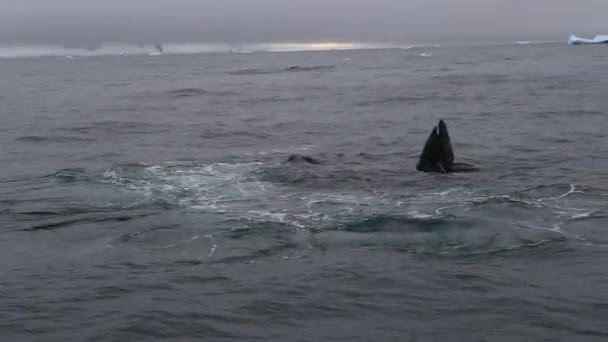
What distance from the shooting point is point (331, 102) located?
145 ft

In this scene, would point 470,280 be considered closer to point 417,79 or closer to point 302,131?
point 302,131

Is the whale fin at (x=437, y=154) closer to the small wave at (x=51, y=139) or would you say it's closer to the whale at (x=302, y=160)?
the whale at (x=302, y=160)

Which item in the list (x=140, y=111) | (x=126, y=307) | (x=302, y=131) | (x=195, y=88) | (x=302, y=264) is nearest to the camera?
(x=126, y=307)

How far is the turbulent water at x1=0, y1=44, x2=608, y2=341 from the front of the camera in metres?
9.35

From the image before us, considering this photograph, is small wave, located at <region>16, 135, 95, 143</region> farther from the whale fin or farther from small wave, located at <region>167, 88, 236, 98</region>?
small wave, located at <region>167, 88, 236, 98</region>

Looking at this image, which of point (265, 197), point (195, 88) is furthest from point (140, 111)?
point (265, 197)

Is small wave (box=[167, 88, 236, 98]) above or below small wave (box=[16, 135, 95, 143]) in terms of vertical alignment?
below

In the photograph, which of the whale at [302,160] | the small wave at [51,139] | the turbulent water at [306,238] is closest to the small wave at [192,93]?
the small wave at [51,139]

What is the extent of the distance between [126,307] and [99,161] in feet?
46.0

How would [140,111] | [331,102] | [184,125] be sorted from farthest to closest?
[331,102] → [140,111] → [184,125]

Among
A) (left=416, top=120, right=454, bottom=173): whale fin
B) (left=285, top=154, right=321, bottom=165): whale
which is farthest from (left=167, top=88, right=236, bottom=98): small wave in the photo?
(left=416, top=120, right=454, bottom=173): whale fin

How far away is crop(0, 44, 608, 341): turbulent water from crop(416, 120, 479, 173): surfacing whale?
19.9 inches

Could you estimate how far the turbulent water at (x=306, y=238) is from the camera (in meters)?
9.35

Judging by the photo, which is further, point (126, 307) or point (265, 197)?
point (265, 197)
